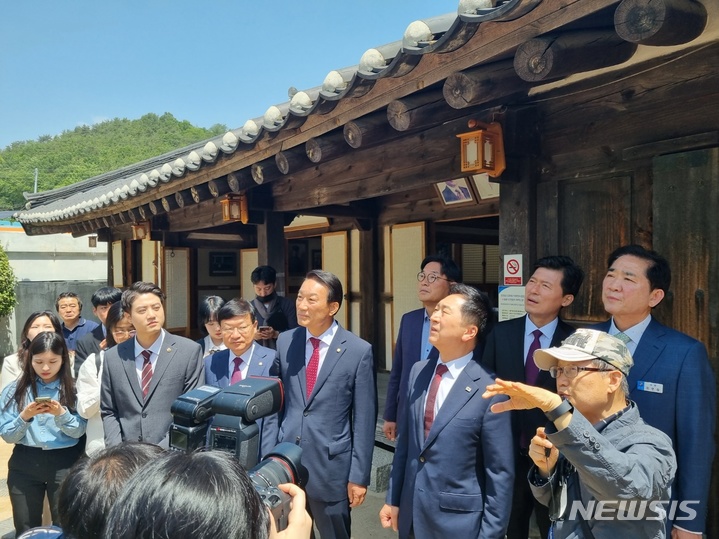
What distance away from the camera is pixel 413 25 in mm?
2621

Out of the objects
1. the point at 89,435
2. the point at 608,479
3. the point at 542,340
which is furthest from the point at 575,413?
the point at 89,435

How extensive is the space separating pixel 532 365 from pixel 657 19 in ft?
5.59

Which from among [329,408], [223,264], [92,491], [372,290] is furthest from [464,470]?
[223,264]

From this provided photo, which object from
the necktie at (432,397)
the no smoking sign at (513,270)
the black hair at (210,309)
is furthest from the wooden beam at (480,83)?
the black hair at (210,309)

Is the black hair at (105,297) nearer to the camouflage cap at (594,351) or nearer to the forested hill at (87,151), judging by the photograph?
the camouflage cap at (594,351)

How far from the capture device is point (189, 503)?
1063 mm

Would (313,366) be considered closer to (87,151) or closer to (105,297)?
(105,297)

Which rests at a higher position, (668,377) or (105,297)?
(105,297)

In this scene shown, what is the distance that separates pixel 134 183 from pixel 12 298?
929cm

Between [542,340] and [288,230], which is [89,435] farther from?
[288,230]

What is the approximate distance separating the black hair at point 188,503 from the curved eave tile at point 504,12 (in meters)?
1.97

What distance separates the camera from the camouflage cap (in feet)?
5.91

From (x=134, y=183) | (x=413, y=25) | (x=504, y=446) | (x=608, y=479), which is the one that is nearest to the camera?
(x=608, y=479)

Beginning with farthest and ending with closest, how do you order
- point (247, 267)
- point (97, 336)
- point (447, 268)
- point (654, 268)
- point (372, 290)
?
point (247, 267), point (372, 290), point (97, 336), point (447, 268), point (654, 268)
